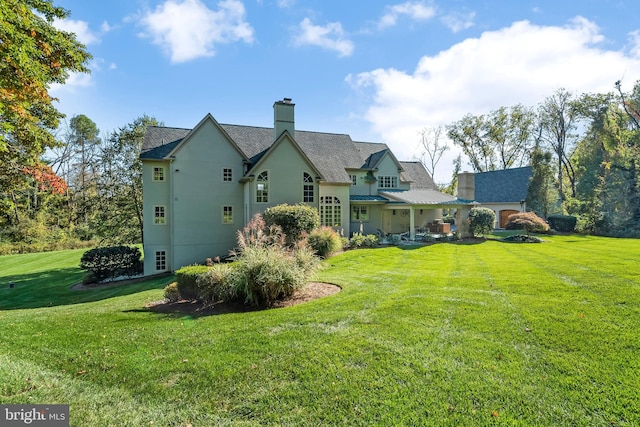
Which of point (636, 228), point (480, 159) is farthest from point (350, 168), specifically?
point (480, 159)

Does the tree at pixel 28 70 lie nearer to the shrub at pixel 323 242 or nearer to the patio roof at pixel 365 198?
the shrub at pixel 323 242

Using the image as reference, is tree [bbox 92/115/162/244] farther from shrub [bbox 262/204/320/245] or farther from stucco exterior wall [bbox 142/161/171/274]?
shrub [bbox 262/204/320/245]

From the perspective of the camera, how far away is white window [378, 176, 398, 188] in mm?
27500

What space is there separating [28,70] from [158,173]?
484 inches

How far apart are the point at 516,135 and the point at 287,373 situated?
181 ft

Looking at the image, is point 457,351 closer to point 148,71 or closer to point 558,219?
point 148,71

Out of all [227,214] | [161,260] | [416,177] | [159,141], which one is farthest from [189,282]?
Result: [416,177]

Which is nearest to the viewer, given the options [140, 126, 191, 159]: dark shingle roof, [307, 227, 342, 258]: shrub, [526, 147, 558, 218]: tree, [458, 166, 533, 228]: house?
[307, 227, 342, 258]: shrub

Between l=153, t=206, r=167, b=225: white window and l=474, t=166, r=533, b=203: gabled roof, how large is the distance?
34265 mm

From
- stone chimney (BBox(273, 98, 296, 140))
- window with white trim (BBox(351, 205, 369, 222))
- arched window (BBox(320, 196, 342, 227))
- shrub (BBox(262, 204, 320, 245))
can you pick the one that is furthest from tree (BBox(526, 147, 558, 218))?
shrub (BBox(262, 204, 320, 245))

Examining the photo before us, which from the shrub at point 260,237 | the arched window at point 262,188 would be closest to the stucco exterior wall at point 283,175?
the arched window at point 262,188

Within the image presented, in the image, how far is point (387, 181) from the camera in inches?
→ 1091

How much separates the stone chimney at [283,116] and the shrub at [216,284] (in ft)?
47.9

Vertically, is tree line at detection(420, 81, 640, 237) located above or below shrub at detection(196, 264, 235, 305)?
above
